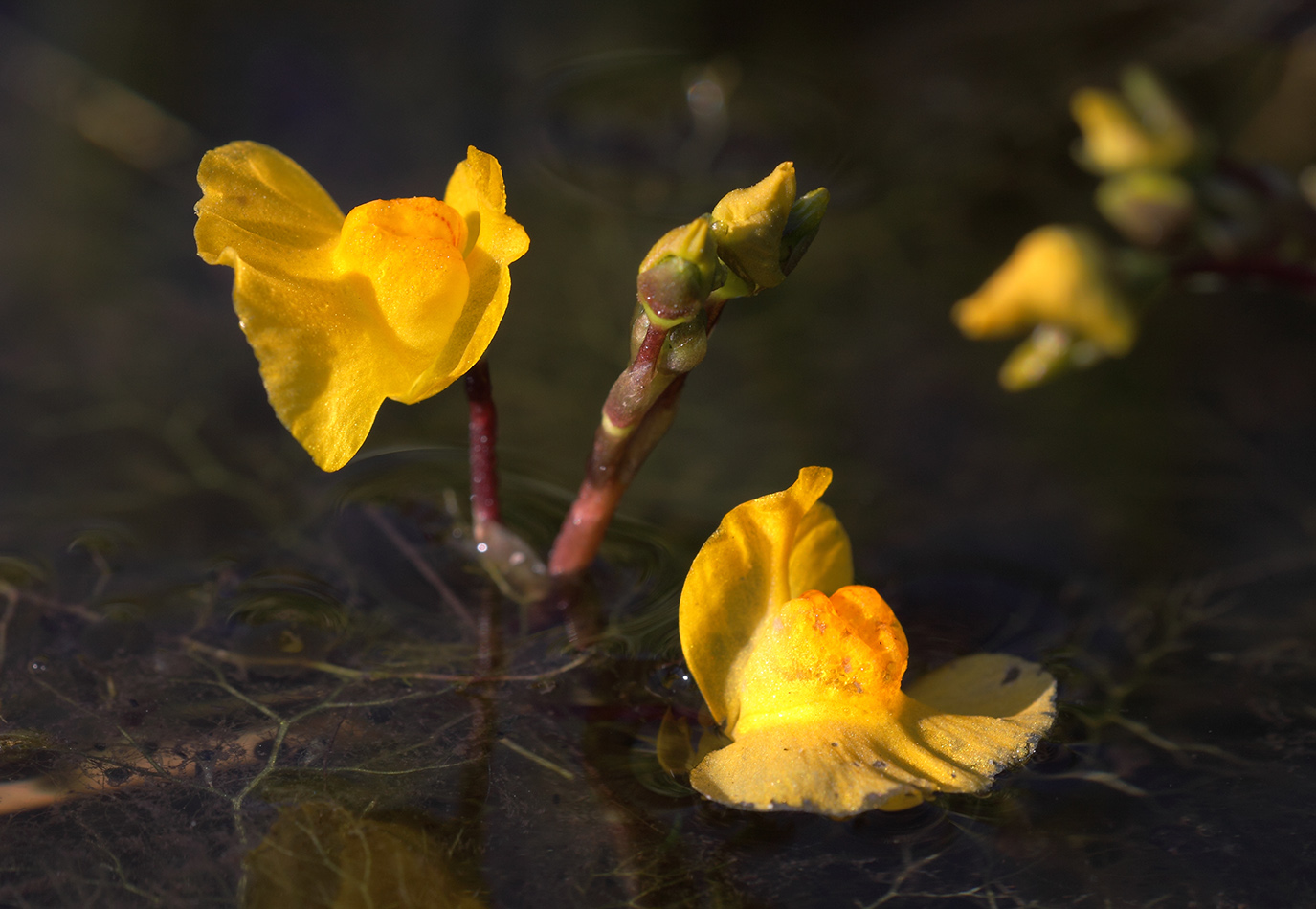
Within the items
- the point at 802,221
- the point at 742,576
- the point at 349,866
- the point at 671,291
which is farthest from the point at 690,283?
the point at 349,866

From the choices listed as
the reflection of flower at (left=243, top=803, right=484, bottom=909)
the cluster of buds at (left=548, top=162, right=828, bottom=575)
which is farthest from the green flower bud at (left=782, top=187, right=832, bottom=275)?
the reflection of flower at (left=243, top=803, right=484, bottom=909)

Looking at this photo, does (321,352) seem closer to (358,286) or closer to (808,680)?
(358,286)

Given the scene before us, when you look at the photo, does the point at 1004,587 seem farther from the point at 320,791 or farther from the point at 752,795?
the point at 320,791

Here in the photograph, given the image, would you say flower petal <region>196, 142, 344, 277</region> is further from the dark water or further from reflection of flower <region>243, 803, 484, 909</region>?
reflection of flower <region>243, 803, 484, 909</region>

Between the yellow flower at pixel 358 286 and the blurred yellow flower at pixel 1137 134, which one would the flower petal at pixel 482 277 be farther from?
the blurred yellow flower at pixel 1137 134

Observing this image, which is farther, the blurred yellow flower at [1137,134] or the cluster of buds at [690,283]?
the blurred yellow flower at [1137,134]

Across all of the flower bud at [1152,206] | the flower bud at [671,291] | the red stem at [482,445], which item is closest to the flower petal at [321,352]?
the red stem at [482,445]
